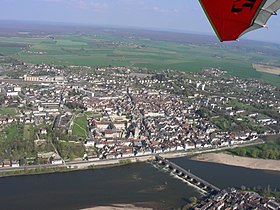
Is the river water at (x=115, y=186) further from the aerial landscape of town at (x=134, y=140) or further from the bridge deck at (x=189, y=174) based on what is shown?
the bridge deck at (x=189, y=174)

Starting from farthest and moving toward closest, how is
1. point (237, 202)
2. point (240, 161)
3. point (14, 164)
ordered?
point (240, 161) < point (14, 164) < point (237, 202)

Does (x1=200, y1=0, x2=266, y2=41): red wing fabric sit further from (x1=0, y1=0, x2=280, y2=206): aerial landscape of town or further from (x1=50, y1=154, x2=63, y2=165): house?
(x1=50, y1=154, x2=63, y2=165): house

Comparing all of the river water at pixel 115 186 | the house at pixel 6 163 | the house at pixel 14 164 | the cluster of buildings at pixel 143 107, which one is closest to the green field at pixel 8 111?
the cluster of buildings at pixel 143 107

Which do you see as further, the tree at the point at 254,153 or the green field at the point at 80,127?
the green field at the point at 80,127

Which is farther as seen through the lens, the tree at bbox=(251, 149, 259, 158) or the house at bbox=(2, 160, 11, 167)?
the tree at bbox=(251, 149, 259, 158)

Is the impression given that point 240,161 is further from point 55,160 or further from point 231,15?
point 231,15

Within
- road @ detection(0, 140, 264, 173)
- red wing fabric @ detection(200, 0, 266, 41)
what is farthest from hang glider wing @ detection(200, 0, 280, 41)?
road @ detection(0, 140, 264, 173)

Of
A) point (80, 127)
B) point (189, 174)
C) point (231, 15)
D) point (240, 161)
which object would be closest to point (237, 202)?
point (189, 174)
